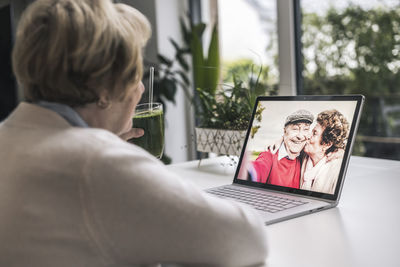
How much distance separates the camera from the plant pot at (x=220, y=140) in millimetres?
1330

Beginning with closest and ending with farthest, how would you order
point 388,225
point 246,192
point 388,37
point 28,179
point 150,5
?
point 28,179, point 388,225, point 246,192, point 388,37, point 150,5

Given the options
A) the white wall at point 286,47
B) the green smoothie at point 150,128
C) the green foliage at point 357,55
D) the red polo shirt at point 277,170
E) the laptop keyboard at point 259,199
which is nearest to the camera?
the laptop keyboard at point 259,199

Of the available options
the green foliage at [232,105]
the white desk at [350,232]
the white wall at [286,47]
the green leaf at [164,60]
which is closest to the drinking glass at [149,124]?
the white desk at [350,232]

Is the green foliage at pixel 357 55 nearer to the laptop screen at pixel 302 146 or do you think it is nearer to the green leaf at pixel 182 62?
the green leaf at pixel 182 62

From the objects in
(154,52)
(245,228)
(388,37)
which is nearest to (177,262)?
(245,228)

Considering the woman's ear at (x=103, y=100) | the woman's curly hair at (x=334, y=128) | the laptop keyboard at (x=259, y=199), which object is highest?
the woman's ear at (x=103, y=100)

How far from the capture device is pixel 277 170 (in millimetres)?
1067

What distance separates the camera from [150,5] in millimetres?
3115

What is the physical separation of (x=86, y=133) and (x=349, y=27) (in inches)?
77.7

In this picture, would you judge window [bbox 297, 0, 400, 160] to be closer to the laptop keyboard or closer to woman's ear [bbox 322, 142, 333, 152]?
woman's ear [bbox 322, 142, 333, 152]

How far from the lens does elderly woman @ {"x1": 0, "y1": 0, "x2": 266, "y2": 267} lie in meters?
0.52

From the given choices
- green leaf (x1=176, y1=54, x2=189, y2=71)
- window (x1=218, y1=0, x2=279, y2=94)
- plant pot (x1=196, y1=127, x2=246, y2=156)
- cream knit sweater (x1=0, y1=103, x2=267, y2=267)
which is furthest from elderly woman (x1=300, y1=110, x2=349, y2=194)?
green leaf (x1=176, y1=54, x2=189, y2=71)

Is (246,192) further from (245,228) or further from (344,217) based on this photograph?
(245,228)

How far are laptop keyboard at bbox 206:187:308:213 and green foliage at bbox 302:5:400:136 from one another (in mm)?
1346
